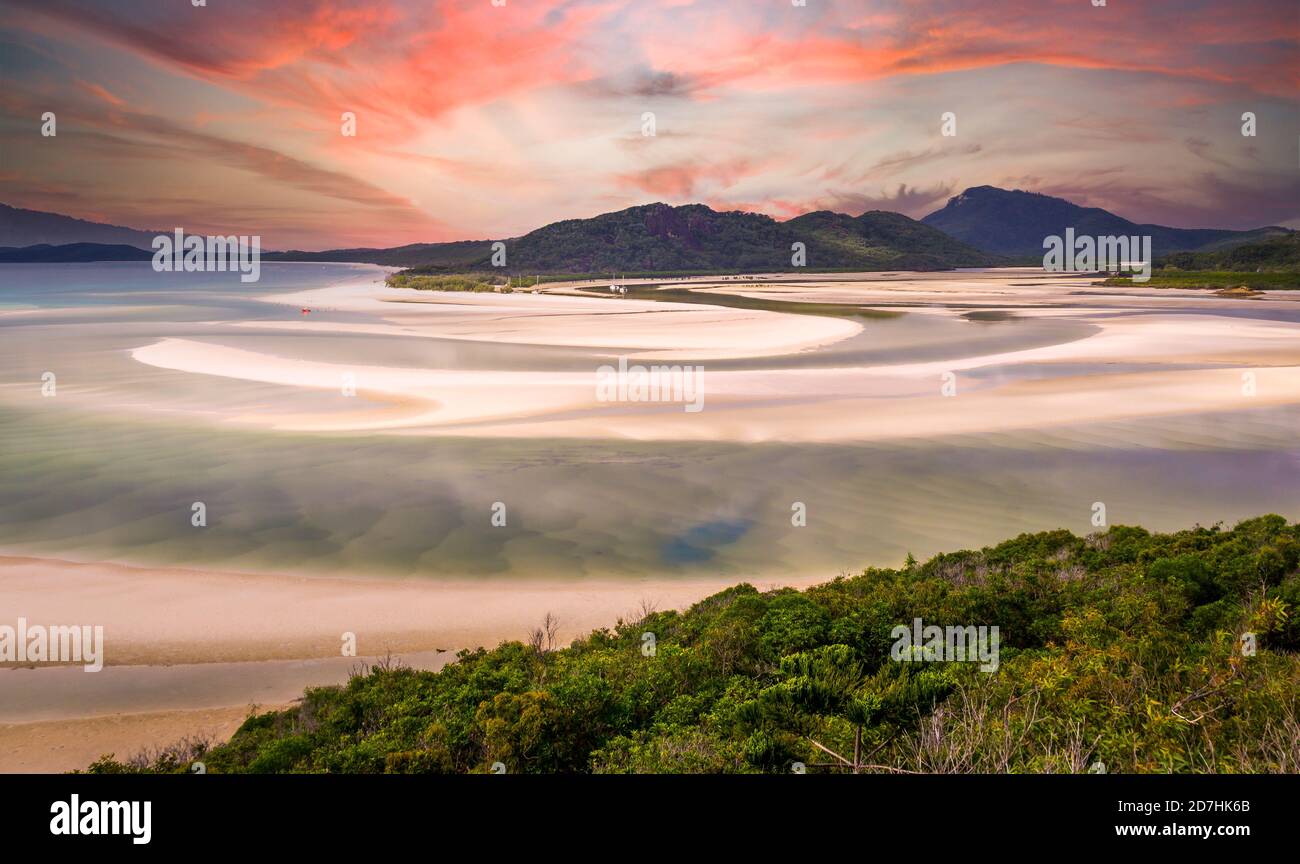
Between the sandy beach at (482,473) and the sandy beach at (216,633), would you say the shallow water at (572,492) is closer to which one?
the sandy beach at (482,473)

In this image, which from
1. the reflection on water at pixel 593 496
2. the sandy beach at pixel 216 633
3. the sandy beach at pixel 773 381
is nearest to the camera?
the sandy beach at pixel 216 633

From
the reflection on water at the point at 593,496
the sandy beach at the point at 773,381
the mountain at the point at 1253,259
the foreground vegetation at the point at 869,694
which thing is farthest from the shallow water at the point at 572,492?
the mountain at the point at 1253,259

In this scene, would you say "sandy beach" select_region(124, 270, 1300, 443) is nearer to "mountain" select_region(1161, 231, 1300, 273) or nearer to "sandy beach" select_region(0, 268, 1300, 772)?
"sandy beach" select_region(0, 268, 1300, 772)

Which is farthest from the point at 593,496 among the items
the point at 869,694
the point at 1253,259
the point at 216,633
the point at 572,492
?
the point at 1253,259

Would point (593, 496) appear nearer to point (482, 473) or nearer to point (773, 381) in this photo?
point (482, 473)

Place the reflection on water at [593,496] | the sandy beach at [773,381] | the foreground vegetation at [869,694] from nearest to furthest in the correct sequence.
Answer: the foreground vegetation at [869,694], the reflection on water at [593,496], the sandy beach at [773,381]

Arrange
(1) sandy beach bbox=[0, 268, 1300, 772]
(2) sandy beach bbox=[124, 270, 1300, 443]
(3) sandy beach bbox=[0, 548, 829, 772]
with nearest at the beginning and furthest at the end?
(3) sandy beach bbox=[0, 548, 829, 772]
(1) sandy beach bbox=[0, 268, 1300, 772]
(2) sandy beach bbox=[124, 270, 1300, 443]

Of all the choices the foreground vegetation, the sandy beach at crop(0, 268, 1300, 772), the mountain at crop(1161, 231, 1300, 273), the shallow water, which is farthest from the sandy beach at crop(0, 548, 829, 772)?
the mountain at crop(1161, 231, 1300, 273)
